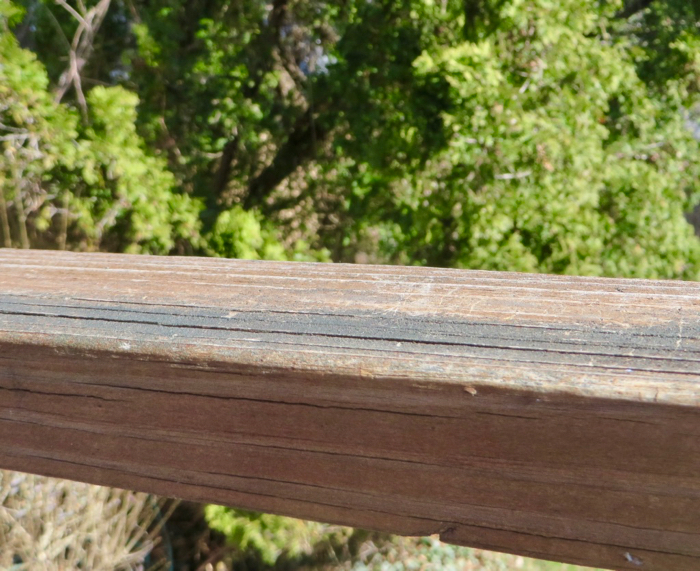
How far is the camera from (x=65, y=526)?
3.31m

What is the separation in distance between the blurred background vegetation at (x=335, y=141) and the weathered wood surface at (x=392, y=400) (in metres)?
2.75

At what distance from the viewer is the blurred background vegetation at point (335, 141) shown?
371 cm

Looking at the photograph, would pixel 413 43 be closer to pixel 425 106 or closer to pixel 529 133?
pixel 425 106

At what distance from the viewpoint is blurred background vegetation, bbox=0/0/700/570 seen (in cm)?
371

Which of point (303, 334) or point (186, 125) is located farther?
point (186, 125)

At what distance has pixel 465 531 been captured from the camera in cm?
58

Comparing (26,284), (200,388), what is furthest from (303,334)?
(26,284)

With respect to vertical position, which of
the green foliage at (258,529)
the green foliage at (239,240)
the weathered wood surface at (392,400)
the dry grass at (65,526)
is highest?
the weathered wood surface at (392,400)

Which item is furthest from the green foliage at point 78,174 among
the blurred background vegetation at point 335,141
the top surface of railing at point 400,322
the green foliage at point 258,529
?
the top surface of railing at point 400,322

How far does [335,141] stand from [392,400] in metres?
4.08

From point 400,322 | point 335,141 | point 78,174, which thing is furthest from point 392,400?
point 335,141

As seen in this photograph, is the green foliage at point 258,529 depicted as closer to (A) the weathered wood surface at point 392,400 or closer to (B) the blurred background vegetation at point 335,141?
(B) the blurred background vegetation at point 335,141

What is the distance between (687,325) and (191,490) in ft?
1.39

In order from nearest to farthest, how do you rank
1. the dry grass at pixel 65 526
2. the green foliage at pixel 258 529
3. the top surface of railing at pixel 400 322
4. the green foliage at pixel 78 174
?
1. the top surface of railing at pixel 400 322
2. the dry grass at pixel 65 526
3. the green foliage at pixel 78 174
4. the green foliage at pixel 258 529
